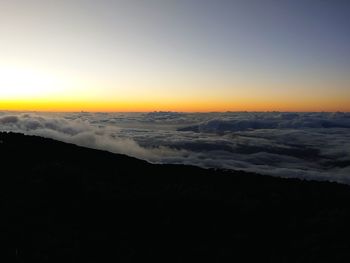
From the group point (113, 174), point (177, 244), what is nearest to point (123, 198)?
point (177, 244)

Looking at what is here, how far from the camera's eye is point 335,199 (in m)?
29.3

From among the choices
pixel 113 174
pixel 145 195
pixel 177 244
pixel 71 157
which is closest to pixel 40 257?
pixel 177 244

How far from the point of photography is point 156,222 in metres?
21.4

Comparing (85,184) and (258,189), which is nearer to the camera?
(85,184)

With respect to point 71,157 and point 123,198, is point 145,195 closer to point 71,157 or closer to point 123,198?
point 123,198

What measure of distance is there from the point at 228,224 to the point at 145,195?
676cm

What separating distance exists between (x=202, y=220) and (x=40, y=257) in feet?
31.1

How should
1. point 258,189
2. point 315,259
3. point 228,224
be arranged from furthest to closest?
point 258,189
point 228,224
point 315,259

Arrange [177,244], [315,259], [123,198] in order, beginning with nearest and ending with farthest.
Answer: [315,259] < [177,244] < [123,198]

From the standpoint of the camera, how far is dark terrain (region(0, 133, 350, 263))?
16.7 metres

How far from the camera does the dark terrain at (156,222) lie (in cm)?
1672

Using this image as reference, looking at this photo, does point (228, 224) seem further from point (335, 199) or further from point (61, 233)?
point (335, 199)

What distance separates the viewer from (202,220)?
22.2 meters

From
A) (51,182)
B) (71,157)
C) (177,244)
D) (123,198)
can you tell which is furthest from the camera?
(71,157)
